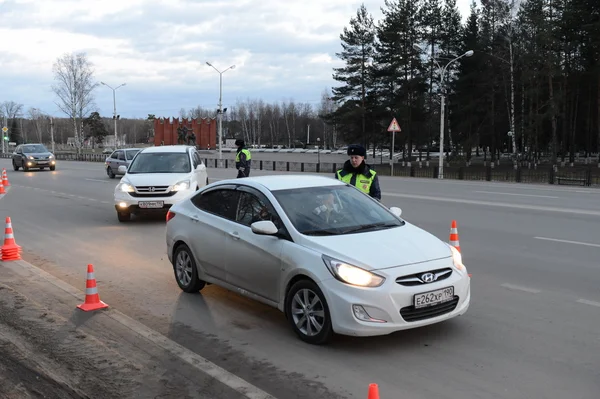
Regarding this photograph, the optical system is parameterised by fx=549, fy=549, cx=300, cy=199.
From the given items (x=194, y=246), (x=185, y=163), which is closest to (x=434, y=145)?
(x=185, y=163)

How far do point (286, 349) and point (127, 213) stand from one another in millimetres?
9203

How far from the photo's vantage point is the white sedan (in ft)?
15.6

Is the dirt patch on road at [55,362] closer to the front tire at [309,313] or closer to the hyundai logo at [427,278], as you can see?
the front tire at [309,313]

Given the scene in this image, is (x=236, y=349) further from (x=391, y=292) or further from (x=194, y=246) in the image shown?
(x=194, y=246)

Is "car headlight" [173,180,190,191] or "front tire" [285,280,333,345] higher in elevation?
"car headlight" [173,180,190,191]

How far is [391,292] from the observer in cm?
471

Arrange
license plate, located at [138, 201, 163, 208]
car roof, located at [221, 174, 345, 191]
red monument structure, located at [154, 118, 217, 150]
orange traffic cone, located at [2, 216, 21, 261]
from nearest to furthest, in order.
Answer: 1. car roof, located at [221, 174, 345, 191]
2. orange traffic cone, located at [2, 216, 21, 261]
3. license plate, located at [138, 201, 163, 208]
4. red monument structure, located at [154, 118, 217, 150]

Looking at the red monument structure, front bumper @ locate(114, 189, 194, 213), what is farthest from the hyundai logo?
the red monument structure

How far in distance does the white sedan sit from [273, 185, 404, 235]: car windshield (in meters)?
0.01

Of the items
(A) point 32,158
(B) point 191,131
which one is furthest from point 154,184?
(B) point 191,131

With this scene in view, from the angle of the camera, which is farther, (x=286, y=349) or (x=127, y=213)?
(x=127, y=213)

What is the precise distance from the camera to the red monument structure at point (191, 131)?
107688mm

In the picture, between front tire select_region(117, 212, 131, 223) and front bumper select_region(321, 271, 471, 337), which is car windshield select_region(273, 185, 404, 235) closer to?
front bumper select_region(321, 271, 471, 337)

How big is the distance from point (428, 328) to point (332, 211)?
1.56m
